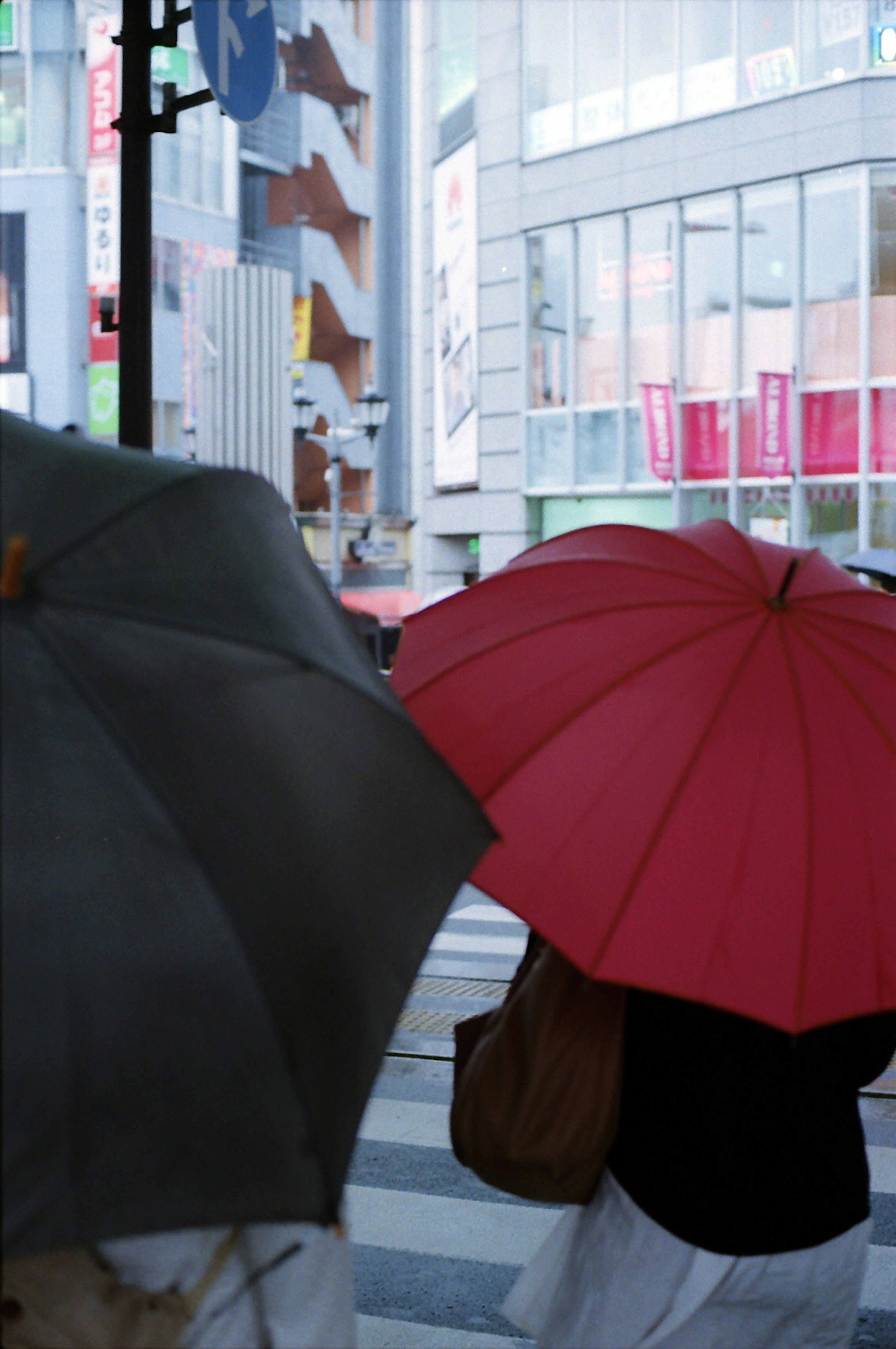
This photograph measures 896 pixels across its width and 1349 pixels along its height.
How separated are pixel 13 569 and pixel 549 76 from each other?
25.5 m

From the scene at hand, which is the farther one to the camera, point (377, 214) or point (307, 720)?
point (377, 214)

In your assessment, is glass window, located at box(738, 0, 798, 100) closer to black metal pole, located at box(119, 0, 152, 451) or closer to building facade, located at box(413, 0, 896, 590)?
building facade, located at box(413, 0, 896, 590)

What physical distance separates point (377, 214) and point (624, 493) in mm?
27041

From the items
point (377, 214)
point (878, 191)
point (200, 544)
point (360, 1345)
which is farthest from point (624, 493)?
point (377, 214)

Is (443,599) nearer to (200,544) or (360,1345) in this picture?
(200,544)

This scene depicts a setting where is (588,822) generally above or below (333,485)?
below

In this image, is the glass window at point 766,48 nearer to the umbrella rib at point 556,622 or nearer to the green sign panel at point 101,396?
the green sign panel at point 101,396

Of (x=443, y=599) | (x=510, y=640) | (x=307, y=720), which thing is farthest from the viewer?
(x=443, y=599)

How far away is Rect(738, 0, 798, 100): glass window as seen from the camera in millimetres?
21875

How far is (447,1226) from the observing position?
5051mm

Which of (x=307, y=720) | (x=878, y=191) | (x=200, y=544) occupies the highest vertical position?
(x=878, y=191)

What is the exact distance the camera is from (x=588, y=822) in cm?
243

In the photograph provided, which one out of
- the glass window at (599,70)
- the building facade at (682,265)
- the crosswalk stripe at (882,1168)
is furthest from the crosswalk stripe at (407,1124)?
the glass window at (599,70)

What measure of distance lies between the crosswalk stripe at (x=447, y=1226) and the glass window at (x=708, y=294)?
19246 mm
